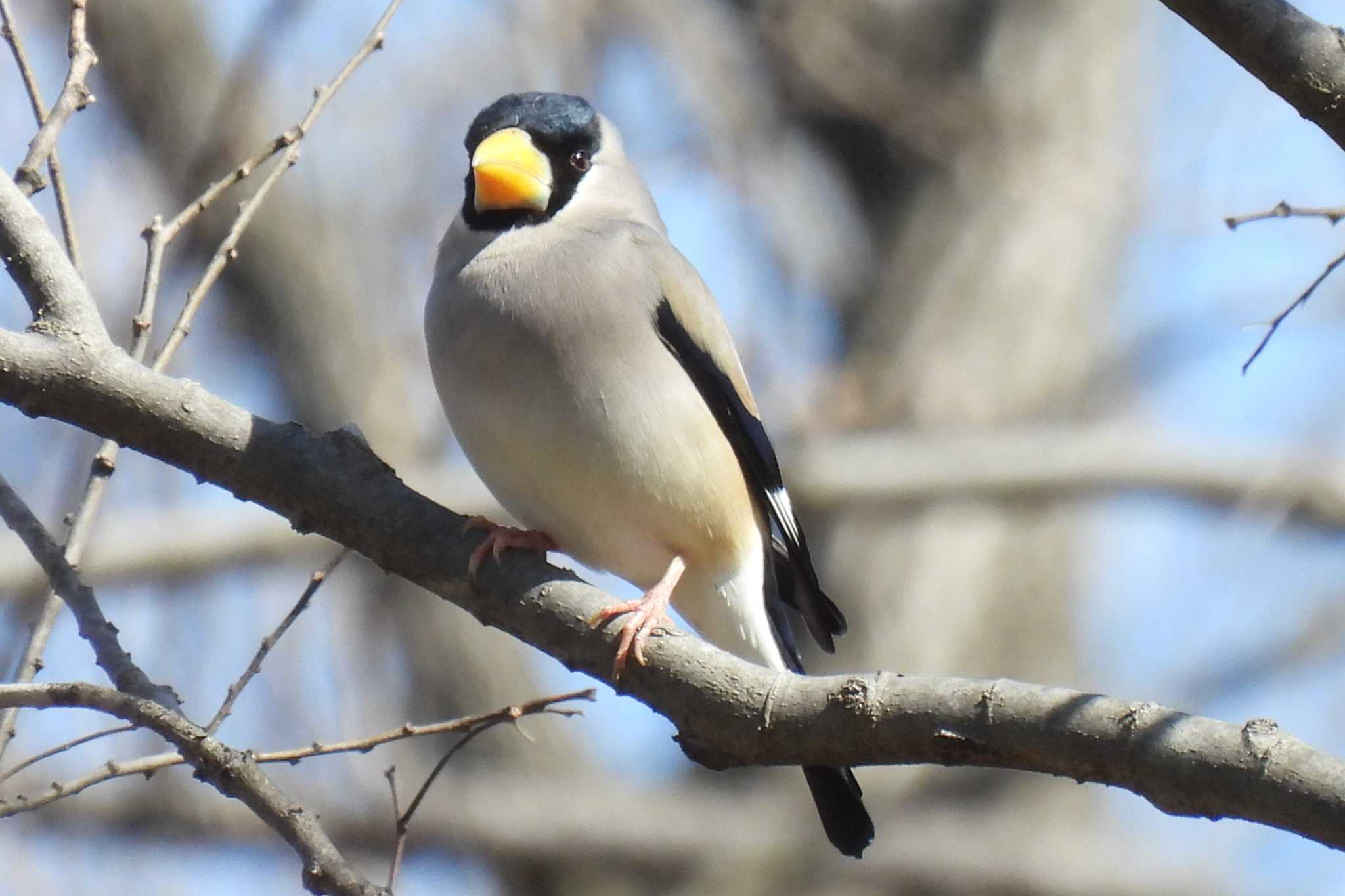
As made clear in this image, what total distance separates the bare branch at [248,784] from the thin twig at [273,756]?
0.06 m

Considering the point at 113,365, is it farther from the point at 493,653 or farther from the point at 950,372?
the point at 950,372

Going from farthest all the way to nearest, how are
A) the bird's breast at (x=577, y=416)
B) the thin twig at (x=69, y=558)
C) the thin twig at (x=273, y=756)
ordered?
the bird's breast at (x=577, y=416)
the thin twig at (x=69, y=558)
the thin twig at (x=273, y=756)

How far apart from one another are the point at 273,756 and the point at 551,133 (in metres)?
2.34

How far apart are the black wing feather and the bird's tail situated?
1.76ft

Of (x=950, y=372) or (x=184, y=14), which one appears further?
(x=950, y=372)

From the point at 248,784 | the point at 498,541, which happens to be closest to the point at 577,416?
the point at 498,541

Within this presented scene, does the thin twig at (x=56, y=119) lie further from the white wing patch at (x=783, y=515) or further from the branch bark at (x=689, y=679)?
the white wing patch at (x=783, y=515)

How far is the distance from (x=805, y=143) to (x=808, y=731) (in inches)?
295

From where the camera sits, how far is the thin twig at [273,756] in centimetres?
266

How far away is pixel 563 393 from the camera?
12.8 feet

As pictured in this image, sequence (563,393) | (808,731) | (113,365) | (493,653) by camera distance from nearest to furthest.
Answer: (808,731), (113,365), (563,393), (493,653)

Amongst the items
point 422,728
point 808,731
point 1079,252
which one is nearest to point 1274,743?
point 808,731

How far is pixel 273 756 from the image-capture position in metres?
2.81

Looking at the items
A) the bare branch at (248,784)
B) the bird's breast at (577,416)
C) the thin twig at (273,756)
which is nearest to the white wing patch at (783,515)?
the bird's breast at (577,416)
